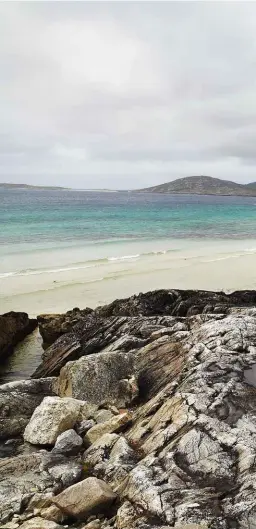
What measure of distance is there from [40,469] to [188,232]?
61.6 metres

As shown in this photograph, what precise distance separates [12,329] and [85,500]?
485 inches

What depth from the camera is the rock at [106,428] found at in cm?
1020

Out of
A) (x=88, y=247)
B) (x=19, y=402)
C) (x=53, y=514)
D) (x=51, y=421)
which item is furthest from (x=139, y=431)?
(x=88, y=247)

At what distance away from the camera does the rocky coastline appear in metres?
7.23

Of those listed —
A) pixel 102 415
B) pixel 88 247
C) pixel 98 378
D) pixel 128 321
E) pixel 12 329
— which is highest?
pixel 88 247

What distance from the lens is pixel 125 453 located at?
8.96 metres

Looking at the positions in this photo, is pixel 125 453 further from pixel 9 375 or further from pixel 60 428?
pixel 9 375

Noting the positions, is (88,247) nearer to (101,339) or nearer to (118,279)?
(118,279)

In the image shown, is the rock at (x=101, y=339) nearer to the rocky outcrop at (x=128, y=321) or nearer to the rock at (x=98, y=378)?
the rocky outcrop at (x=128, y=321)

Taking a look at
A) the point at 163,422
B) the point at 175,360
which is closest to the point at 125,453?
the point at 163,422

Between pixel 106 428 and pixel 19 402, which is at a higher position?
pixel 106 428

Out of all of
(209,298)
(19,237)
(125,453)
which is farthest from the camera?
(19,237)

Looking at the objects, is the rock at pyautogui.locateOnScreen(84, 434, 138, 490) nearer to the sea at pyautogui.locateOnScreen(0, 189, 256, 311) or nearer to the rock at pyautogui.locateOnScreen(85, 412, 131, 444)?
the rock at pyautogui.locateOnScreen(85, 412, 131, 444)

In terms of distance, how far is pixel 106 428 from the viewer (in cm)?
1035
